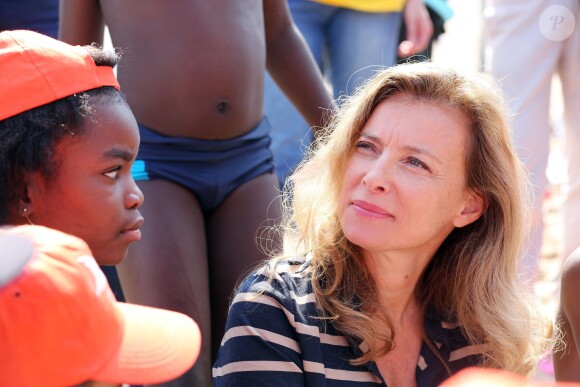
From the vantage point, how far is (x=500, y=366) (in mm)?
2549

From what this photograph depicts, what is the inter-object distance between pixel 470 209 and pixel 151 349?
45.5 inches

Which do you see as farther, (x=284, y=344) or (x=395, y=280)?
(x=395, y=280)

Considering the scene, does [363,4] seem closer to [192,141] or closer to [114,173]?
[192,141]

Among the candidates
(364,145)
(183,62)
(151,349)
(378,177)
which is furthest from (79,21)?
(151,349)

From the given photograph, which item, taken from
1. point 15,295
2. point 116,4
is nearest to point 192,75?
point 116,4

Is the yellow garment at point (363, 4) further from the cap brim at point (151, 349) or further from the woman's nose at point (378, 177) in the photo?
the cap brim at point (151, 349)

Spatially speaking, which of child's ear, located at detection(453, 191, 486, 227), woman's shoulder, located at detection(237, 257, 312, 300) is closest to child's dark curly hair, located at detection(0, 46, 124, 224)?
woman's shoulder, located at detection(237, 257, 312, 300)

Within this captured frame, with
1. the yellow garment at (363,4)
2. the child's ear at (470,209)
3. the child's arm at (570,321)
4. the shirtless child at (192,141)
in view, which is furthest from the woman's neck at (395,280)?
the yellow garment at (363,4)

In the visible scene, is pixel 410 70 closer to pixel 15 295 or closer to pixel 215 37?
pixel 215 37

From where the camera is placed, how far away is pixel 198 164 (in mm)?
2969

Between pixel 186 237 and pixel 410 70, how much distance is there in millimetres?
799

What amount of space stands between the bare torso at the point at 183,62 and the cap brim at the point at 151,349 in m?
1.08

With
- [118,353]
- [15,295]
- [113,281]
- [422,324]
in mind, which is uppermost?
[15,295]

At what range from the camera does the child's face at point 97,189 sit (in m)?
2.22
